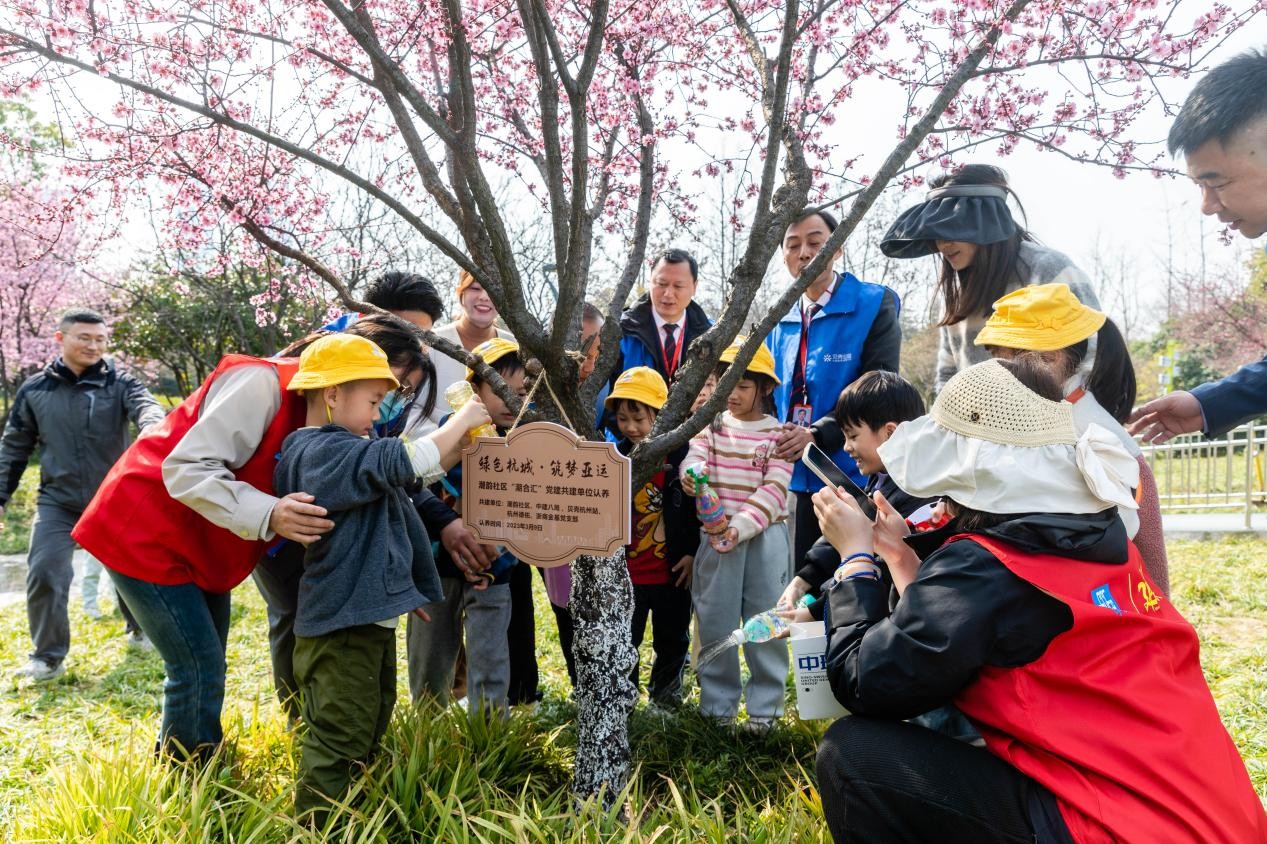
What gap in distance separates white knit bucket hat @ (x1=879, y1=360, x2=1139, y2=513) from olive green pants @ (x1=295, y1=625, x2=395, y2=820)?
1487 millimetres

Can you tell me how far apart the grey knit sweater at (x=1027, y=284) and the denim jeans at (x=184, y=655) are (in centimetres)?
223

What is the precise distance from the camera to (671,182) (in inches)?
174

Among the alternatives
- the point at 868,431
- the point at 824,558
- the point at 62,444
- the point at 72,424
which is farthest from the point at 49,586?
the point at 868,431

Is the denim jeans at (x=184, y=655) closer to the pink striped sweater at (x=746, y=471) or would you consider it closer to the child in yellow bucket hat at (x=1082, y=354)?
A: the pink striped sweater at (x=746, y=471)

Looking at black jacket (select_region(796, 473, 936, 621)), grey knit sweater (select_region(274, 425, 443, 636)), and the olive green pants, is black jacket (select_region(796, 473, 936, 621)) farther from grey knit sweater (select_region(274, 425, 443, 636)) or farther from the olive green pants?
the olive green pants

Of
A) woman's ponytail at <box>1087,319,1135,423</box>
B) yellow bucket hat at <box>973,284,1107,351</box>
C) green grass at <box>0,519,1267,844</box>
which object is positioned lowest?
green grass at <box>0,519,1267,844</box>

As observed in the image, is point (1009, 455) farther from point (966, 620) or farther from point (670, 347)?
point (670, 347)

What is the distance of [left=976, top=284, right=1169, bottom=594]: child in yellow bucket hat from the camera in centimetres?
196

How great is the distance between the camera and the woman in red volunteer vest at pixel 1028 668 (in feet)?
4.49

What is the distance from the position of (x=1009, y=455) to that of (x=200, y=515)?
212 centimetres

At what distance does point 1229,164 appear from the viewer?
6.77 feet

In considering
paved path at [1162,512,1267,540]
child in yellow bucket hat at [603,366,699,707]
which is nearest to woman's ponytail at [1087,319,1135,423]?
child in yellow bucket hat at [603,366,699,707]

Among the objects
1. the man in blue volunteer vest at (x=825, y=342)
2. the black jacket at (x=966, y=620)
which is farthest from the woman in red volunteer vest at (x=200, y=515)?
the man in blue volunteer vest at (x=825, y=342)

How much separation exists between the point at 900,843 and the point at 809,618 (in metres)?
0.61
